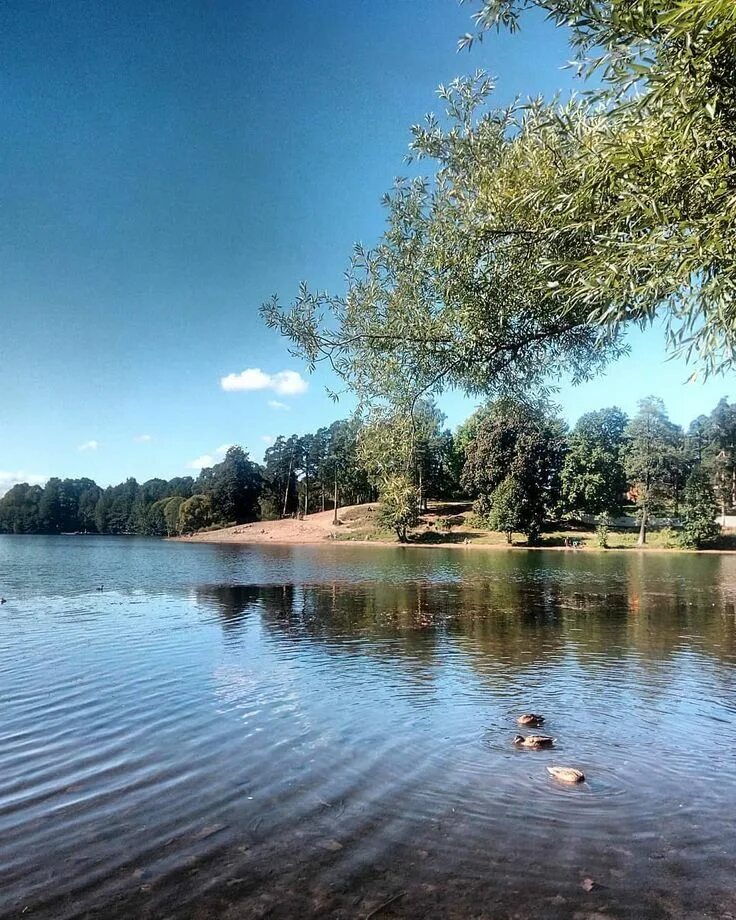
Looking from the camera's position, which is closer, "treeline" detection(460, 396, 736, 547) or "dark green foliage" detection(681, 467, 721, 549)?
"dark green foliage" detection(681, 467, 721, 549)

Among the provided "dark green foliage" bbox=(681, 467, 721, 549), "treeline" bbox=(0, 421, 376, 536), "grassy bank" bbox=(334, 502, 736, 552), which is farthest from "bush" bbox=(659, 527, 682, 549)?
"treeline" bbox=(0, 421, 376, 536)

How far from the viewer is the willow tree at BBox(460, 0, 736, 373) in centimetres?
506

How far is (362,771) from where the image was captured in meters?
10.2

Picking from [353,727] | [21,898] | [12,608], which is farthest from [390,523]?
[21,898]

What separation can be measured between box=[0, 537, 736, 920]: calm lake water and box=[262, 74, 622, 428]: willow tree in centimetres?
567

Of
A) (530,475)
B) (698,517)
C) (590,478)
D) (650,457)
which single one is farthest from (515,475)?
(698,517)

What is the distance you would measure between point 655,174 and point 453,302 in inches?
121

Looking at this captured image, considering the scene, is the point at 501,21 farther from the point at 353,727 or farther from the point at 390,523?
the point at 390,523

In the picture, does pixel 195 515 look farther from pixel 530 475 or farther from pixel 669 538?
pixel 669 538

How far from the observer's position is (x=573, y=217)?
21.0ft

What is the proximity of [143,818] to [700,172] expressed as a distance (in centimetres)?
954

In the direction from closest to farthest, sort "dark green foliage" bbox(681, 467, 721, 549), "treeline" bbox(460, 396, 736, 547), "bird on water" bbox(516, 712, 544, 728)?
"bird on water" bbox(516, 712, 544, 728), "dark green foliage" bbox(681, 467, 721, 549), "treeline" bbox(460, 396, 736, 547)

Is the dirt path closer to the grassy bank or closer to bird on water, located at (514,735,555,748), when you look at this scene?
the grassy bank

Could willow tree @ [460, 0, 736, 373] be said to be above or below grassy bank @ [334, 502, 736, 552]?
above
